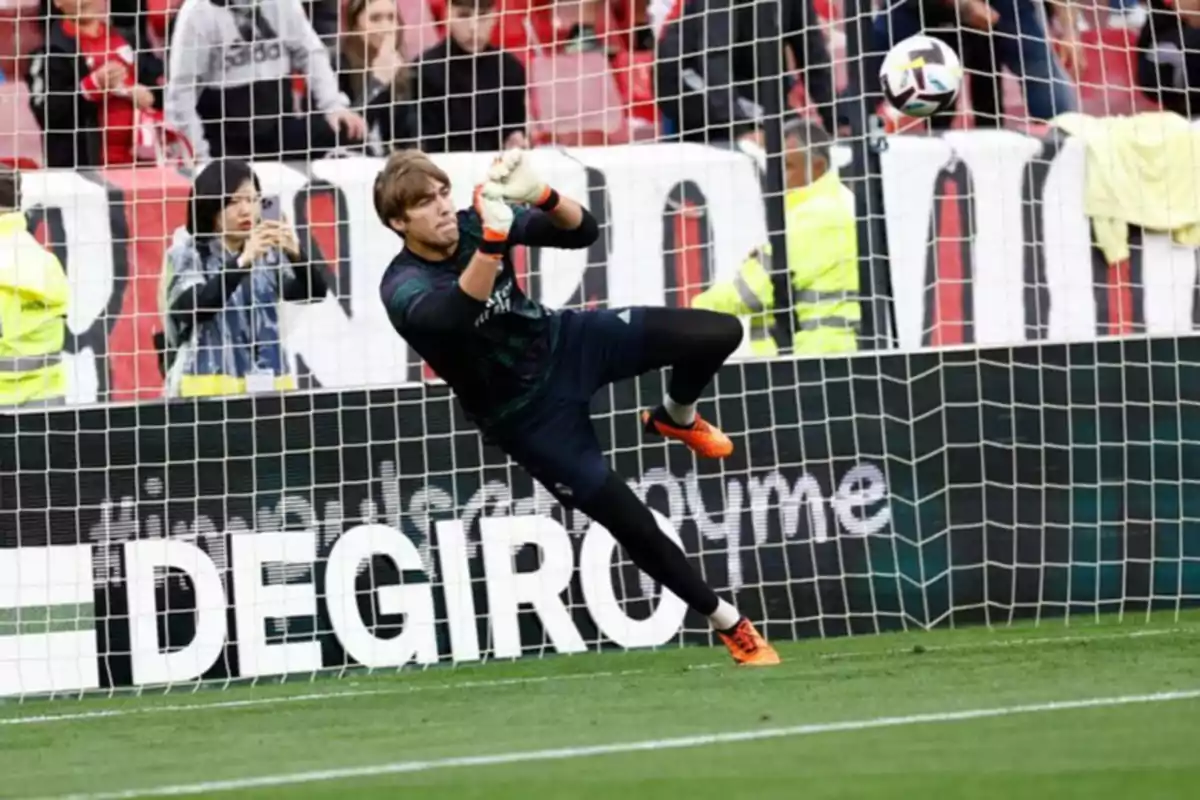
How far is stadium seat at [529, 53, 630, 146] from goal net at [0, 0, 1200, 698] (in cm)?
3

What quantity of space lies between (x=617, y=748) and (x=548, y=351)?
8.79 ft

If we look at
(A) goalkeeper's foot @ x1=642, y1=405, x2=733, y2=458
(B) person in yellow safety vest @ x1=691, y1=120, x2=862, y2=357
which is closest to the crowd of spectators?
(B) person in yellow safety vest @ x1=691, y1=120, x2=862, y2=357

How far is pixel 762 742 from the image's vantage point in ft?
20.5

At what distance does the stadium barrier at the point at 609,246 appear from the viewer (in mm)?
11562

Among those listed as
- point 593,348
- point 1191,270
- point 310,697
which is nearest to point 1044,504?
point 1191,270

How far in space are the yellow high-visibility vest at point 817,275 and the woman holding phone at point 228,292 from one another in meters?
2.23

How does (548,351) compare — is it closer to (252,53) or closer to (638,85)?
(252,53)

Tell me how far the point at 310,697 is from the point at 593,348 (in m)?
1.79

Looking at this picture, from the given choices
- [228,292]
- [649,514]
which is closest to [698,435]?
[649,514]

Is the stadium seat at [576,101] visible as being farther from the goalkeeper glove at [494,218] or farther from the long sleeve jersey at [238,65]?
the goalkeeper glove at [494,218]

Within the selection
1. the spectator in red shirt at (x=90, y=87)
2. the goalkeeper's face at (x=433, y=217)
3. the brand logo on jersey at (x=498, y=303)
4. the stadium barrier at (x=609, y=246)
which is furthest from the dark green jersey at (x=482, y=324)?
the spectator in red shirt at (x=90, y=87)

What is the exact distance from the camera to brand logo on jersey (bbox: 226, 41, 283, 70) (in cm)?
1187

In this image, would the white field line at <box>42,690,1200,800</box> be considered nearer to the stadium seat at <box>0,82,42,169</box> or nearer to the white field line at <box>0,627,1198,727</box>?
the white field line at <box>0,627,1198,727</box>

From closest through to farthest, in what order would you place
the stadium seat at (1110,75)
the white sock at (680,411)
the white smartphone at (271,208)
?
the white sock at (680,411), the white smartphone at (271,208), the stadium seat at (1110,75)
